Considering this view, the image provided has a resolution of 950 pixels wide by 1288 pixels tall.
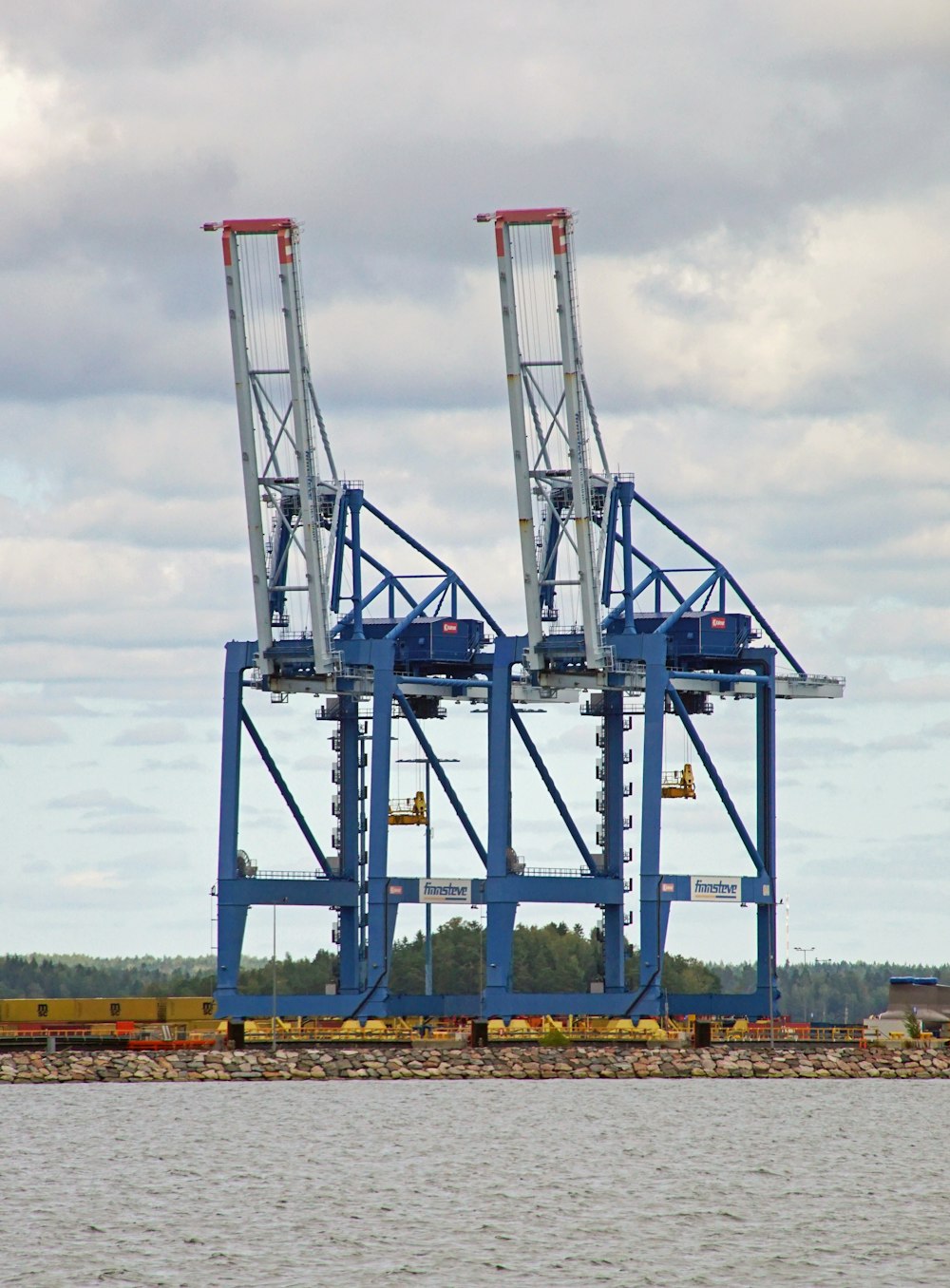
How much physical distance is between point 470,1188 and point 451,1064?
37413 millimetres

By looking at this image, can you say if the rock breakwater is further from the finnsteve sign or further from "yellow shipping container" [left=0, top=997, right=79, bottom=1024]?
"yellow shipping container" [left=0, top=997, right=79, bottom=1024]

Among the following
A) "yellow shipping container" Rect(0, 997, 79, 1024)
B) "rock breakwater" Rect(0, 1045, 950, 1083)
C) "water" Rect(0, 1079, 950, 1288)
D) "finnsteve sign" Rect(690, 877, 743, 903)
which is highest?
"finnsteve sign" Rect(690, 877, 743, 903)

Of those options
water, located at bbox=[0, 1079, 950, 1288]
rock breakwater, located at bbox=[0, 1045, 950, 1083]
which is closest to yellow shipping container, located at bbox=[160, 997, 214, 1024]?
rock breakwater, located at bbox=[0, 1045, 950, 1083]

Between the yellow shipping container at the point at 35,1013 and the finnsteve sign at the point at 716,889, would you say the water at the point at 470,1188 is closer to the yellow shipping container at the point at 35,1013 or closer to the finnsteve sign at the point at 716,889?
the finnsteve sign at the point at 716,889

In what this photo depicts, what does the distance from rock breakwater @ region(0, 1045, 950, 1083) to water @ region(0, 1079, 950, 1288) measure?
6297mm

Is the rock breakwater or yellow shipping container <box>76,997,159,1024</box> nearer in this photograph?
the rock breakwater

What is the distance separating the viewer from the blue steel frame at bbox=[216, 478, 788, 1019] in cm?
Answer: 10794

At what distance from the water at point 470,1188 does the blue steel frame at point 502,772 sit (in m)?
15.8

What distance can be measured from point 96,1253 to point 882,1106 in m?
40.5

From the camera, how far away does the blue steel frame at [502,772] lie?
107938mm

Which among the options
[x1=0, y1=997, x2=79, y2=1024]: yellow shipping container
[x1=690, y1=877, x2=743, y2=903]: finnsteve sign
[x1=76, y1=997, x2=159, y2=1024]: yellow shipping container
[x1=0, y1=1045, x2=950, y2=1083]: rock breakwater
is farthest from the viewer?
[x1=76, y1=997, x2=159, y2=1024]: yellow shipping container

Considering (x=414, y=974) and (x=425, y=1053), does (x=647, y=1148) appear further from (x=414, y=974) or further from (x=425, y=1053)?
(x=414, y=974)

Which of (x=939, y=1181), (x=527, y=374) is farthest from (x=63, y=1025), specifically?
(x=939, y=1181)

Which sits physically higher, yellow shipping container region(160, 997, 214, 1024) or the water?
yellow shipping container region(160, 997, 214, 1024)
